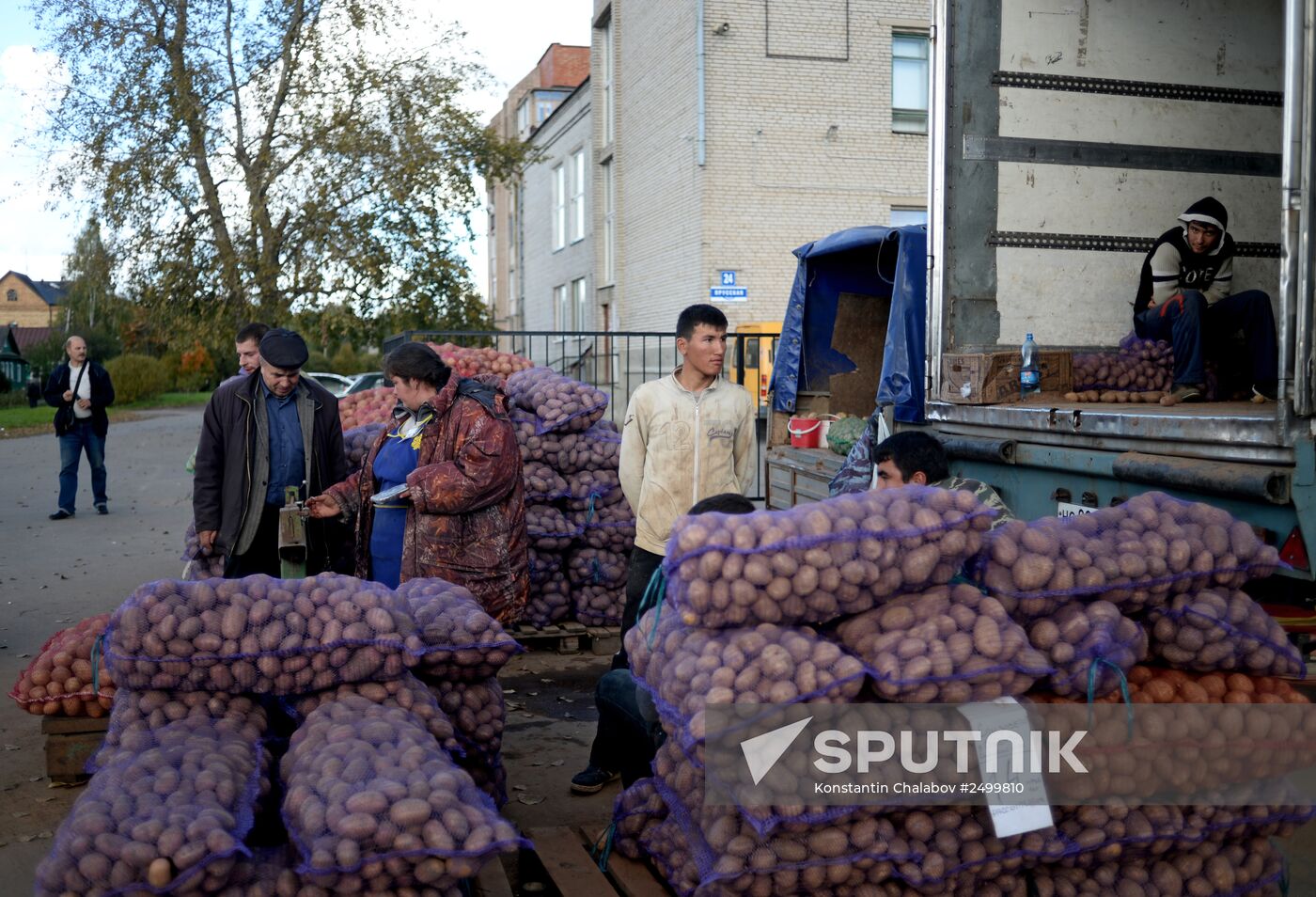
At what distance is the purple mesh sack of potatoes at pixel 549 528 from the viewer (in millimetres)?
7473

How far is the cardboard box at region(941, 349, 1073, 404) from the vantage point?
5.75 m

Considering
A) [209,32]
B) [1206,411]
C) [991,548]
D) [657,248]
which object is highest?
[209,32]

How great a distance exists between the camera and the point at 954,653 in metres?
3.04

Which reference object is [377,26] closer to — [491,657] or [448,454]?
[448,454]

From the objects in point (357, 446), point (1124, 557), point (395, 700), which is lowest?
point (395, 700)

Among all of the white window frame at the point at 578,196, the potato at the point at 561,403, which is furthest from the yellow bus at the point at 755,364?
the white window frame at the point at 578,196

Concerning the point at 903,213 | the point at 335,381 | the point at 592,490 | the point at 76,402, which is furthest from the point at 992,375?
the point at 335,381

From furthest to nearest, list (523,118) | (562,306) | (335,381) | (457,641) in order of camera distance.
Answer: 1. (523,118)
2. (562,306)
3. (335,381)
4. (457,641)

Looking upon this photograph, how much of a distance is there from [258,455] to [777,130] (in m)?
19.3

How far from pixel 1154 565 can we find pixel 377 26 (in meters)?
20.5

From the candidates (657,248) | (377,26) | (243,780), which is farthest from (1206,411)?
(657,248)

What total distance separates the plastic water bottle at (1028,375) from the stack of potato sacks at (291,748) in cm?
323

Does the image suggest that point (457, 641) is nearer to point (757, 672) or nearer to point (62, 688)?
point (757, 672)

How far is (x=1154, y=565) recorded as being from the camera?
10.8ft
